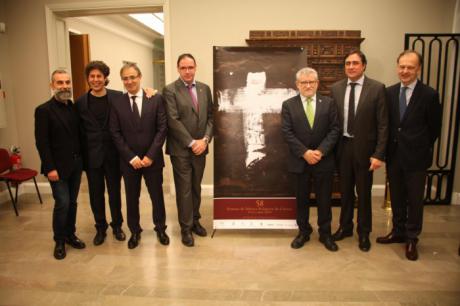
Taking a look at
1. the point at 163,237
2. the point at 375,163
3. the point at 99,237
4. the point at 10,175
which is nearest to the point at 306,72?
the point at 375,163

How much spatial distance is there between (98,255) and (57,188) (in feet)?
2.18

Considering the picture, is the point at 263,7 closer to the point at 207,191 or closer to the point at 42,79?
the point at 207,191

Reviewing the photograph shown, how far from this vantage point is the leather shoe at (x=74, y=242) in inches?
124

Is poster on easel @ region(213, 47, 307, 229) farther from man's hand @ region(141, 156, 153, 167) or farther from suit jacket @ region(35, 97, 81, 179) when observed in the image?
suit jacket @ region(35, 97, 81, 179)

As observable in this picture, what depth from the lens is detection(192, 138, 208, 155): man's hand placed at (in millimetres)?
3076

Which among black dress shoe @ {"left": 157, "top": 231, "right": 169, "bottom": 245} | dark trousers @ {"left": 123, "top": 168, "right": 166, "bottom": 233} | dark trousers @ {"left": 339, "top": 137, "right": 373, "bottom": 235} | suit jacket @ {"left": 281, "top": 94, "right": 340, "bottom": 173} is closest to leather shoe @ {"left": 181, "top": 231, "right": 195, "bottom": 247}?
black dress shoe @ {"left": 157, "top": 231, "right": 169, "bottom": 245}

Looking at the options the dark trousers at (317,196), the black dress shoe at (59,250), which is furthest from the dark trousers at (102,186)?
the dark trousers at (317,196)

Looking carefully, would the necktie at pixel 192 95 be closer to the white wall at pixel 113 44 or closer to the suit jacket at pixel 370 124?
the suit jacket at pixel 370 124

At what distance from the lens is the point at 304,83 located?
290cm

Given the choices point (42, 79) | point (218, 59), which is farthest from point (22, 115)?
point (218, 59)

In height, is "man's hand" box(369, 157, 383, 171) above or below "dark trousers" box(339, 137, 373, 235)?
above

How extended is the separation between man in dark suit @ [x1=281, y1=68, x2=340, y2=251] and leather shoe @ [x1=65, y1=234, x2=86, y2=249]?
1.96m

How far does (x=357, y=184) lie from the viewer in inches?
120

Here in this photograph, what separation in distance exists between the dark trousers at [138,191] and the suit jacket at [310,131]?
117 centimetres
